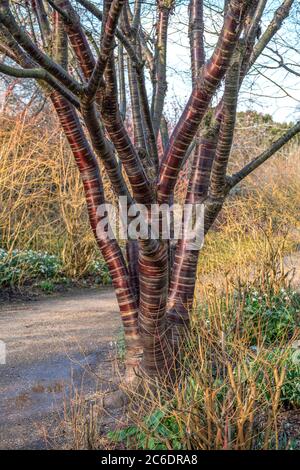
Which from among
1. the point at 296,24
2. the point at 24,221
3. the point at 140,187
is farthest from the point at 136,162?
the point at 24,221

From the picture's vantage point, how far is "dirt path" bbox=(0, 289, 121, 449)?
2719mm

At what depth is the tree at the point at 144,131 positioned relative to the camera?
2.19 meters

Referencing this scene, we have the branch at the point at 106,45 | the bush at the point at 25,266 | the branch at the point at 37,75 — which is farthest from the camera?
the bush at the point at 25,266

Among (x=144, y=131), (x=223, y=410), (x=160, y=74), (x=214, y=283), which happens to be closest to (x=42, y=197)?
(x=214, y=283)

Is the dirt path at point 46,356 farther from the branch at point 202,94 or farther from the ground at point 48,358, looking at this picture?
the branch at point 202,94

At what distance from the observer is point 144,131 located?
3322 mm

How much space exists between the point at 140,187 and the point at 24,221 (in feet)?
17.0

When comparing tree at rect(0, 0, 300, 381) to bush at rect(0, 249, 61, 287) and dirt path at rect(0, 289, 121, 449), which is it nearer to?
dirt path at rect(0, 289, 121, 449)

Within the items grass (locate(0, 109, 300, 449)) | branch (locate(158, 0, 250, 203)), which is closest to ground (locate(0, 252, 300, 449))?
grass (locate(0, 109, 300, 449))

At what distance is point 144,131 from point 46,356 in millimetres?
1750

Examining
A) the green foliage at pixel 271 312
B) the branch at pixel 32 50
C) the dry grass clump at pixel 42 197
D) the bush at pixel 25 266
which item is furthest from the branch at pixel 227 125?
the dry grass clump at pixel 42 197

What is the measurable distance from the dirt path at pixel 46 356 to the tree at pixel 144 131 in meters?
0.48

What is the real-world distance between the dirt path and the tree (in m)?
0.48
